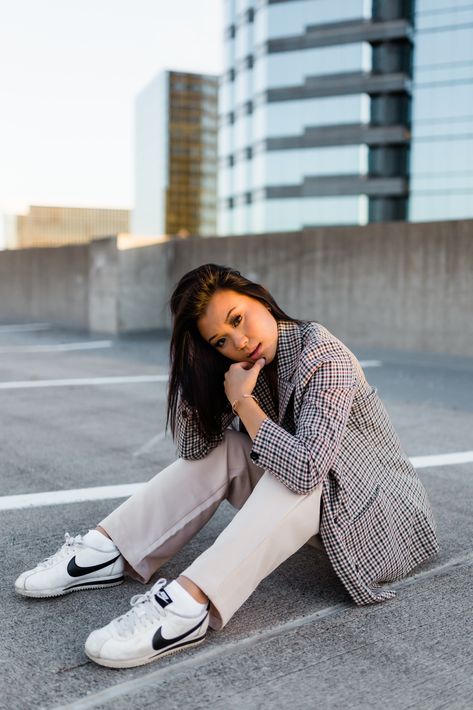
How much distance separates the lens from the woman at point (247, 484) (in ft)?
7.17

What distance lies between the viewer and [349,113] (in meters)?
55.8

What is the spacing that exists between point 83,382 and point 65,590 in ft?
16.8

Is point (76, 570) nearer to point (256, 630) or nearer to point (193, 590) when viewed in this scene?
point (193, 590)

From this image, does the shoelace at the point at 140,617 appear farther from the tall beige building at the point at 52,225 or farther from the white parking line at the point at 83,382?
the tall beige building at the point at 52,225

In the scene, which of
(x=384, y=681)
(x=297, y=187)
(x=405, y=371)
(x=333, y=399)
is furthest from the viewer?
(x=297, y=187)

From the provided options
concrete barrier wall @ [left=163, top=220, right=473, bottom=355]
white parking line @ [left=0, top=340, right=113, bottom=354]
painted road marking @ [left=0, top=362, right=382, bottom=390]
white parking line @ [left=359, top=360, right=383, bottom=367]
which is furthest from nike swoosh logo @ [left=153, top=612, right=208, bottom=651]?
white parking line @ [left=0, top=340, right=113, bottom=354]

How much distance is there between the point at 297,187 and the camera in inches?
2292

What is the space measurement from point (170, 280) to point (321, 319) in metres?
3.21

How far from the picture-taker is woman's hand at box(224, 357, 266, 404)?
246cm

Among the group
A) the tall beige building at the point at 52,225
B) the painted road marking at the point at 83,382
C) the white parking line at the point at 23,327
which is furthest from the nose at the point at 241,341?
the tall beige building at the point at 52,225

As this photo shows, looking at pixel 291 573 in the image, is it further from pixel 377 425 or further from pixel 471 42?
pixel 471 42

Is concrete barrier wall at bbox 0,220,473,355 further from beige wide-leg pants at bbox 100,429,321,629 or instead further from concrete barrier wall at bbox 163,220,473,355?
beige wide-leg pants at bbox 100,429,321,629

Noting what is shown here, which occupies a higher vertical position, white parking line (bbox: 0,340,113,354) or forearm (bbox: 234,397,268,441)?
forearm (bbox: 234,397,268,441)

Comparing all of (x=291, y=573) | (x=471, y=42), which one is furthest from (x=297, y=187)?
(x=291, y=573)
